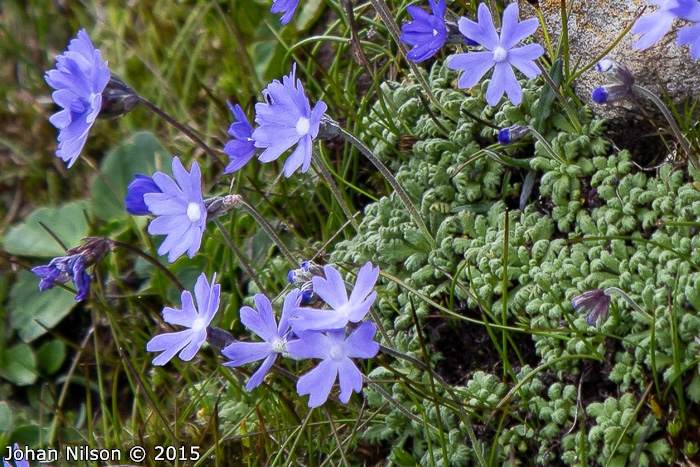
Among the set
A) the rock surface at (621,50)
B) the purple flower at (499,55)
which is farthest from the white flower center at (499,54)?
the rock surface at (621,50)

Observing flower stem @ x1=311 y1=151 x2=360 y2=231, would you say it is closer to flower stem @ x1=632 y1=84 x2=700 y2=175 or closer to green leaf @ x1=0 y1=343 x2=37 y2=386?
flower stem @ x1=632 y1=84 x2=700 y2=175

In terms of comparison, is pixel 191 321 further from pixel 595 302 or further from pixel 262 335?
pixel 595 302

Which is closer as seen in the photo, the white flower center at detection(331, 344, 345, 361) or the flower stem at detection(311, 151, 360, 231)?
the white flower center at detection(331, 344, 345, 361)

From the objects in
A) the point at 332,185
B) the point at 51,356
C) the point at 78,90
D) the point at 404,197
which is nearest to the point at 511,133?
the point at 404,197

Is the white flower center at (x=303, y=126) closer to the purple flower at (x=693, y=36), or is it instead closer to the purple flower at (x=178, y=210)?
the purple flower at (x=178, y=210)

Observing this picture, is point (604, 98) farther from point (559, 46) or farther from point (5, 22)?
point (5, 22)

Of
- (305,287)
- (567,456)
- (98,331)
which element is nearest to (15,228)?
(98,331)

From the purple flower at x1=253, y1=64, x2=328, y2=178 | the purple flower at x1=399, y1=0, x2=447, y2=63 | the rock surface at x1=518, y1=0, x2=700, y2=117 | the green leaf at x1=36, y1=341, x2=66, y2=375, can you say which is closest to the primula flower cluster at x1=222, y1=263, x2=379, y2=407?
the purple flower at x1=253, y1=64, x2=328, y2=178
